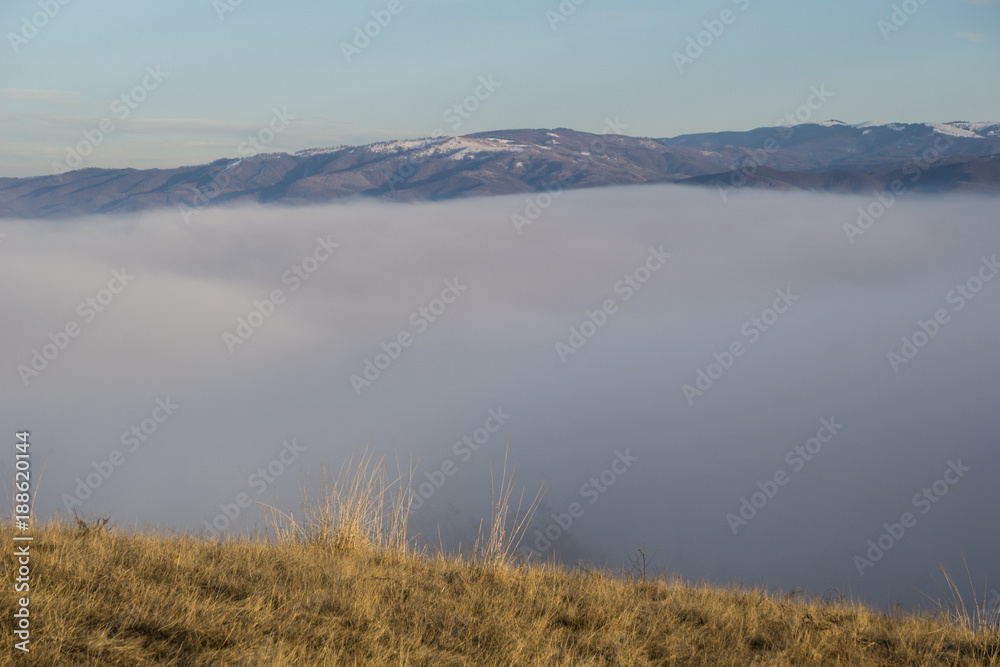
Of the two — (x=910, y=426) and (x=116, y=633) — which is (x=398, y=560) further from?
(x=910, y=426)

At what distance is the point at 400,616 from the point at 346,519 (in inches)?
87.3

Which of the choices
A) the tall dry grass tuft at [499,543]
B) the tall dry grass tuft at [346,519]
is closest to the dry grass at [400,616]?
the tall dry grass tuft at [499,543]

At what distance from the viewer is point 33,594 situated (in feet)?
11.4

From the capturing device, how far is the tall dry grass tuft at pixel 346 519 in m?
5.93

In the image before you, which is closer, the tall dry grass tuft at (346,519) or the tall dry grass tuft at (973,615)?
the tall dry grass tuft at (973,615)

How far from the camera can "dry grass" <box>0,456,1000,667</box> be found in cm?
Result: 326

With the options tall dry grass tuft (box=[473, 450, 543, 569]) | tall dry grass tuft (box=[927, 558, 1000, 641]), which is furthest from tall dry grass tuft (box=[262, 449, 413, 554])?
tall dry grass tuft (box=[927, 558, 1000, 641])

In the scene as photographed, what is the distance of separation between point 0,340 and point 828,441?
227542mm

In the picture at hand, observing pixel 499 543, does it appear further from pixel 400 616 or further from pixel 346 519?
pixel 400 616

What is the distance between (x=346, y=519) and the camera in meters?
5.99

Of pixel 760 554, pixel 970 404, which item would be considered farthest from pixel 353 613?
pixel 970 404

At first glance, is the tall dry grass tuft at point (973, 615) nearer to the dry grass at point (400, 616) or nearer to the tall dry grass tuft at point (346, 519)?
the dry grass at point (400, 616)

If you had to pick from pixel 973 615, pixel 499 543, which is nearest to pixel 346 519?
pixel 499 543

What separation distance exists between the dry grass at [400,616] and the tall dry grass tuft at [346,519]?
1.07ft
